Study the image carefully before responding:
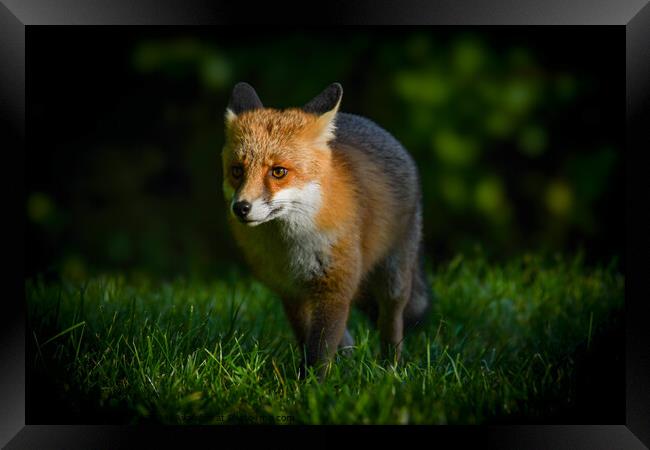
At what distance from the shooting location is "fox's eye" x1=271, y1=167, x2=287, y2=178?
3614 millimetres

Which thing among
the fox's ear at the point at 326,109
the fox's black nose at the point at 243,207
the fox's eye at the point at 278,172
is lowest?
the fox's black nose at the point at 243,207

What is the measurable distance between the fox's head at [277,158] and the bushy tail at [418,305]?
1365mm

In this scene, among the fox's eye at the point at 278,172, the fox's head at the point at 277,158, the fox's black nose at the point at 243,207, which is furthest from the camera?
the fox's eye at the point at 278,172

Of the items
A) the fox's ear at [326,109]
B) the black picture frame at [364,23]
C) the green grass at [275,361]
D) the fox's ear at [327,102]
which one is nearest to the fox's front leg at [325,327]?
the green grass at [275,361]

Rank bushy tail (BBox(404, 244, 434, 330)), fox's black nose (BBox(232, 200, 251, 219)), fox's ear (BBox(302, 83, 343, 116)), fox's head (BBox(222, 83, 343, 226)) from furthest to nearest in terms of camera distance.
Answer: bushy tail (BBox(404, 244, 434, 330)) → fox's ear (BBox(302, 83, 343, 116)) → fox's head (BBox(222, 83, 343, 226)) → fox's black nose (BBox(232, 200, 251, 219))

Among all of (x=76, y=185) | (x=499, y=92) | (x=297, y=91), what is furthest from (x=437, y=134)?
(x=76, y=185)

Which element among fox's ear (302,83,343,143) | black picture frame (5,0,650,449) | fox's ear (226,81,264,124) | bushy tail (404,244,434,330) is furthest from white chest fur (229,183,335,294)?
bushy tail (404,244,434,330)

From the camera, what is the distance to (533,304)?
526 cm

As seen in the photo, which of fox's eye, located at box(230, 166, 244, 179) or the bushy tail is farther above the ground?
fox's eye, located at box(230, 166, 244, 179)

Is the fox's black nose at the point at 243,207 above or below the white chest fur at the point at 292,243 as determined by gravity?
above

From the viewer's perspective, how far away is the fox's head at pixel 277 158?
3512 millimetres

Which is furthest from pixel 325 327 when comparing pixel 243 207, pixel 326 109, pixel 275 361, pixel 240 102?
pixel 240 102

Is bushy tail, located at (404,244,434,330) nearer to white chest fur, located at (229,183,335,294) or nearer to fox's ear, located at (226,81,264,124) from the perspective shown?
white chest fur, located at (229,183,335,294)

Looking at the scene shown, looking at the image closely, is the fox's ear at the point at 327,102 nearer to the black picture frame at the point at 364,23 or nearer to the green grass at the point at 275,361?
the black picture frame at the point at 364,23
